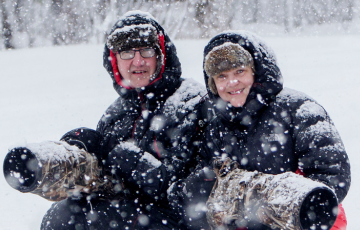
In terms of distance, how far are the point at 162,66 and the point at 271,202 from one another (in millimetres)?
1246

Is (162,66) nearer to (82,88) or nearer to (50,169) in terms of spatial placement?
(50,169)

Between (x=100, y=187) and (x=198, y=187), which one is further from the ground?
(x=198, y=187)

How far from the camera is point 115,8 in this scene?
35.1 feet

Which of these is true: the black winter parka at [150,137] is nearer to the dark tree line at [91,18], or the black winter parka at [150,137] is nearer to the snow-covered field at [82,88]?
the snow-covered field at [82,88]

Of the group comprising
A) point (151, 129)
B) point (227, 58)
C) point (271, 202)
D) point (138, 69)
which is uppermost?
point (227, 58)

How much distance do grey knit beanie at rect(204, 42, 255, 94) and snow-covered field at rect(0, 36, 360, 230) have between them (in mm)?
1536

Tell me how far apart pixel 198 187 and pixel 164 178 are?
13.9 inches

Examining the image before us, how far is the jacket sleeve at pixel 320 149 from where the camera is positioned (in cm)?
150

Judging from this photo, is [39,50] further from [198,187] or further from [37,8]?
[198,187]

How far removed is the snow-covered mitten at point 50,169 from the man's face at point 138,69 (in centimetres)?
56

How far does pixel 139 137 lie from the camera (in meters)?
2.17

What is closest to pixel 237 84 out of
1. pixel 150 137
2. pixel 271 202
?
pixel 150 137

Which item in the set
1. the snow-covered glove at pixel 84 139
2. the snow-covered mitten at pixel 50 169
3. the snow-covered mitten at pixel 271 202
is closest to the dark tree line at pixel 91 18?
the snow-covered glove at pixel 84 139

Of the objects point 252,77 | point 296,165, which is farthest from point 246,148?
point 252,77
